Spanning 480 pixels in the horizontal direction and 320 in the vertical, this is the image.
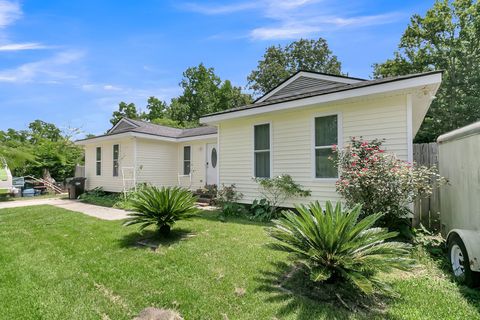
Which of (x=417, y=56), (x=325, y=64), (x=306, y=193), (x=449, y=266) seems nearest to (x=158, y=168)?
(x=306, y=193)

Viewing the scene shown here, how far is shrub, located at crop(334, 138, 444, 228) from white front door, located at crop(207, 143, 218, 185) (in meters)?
7.27

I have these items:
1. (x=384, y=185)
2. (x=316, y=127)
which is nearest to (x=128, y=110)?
(x=316, y=127)

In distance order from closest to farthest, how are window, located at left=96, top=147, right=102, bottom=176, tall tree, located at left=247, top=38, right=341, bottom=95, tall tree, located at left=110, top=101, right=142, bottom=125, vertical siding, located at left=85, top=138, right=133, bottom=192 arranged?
vertical siding, located at left=85, top=138, right=133, bottom=192 → window, located at left=96, top=147, right=102, bottom=176 → tall tree, located at left=247, top=38, right=341, bottom=95 → tall tree, located at left=110, top=101, right=142, bottom=125

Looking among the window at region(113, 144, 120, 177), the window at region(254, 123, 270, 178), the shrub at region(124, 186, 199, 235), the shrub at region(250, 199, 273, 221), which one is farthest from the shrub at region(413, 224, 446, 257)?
the window at region(113, 144, 120, 177)

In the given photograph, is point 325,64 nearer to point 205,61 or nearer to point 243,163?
point 205,61

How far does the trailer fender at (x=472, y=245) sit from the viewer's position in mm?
2961

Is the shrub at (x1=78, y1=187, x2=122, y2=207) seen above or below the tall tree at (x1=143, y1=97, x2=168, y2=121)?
below

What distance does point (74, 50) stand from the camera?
35.3 ft

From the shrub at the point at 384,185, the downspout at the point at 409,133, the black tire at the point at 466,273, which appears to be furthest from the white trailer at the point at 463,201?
the downspout at the point at 409,133

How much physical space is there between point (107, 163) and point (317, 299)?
1310 centimetres

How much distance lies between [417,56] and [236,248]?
71.1ft

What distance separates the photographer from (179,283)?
129 inches

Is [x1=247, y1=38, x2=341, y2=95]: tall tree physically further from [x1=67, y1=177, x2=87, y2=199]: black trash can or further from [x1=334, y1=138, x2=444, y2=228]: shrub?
[x1=334, y1=138, x2=444, y2=228]: shrub

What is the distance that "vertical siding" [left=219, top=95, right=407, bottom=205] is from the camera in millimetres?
5816
